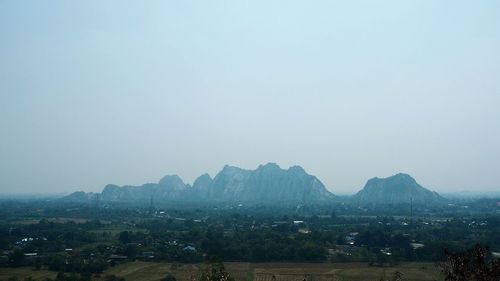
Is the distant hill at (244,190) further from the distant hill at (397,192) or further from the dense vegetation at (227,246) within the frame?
the dense vegetation at (227,246)

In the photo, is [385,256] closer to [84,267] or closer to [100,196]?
[84,267]

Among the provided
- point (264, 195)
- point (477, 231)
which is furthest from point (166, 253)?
point (264, 195)

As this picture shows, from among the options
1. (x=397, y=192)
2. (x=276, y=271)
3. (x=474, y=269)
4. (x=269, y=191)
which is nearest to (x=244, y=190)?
(x=269, y=191)

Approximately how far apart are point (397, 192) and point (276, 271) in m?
119

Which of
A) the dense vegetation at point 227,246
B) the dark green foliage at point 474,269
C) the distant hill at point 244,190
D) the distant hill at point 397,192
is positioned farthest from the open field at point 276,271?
the distant hill at point 244,190

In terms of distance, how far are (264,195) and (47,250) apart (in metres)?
128

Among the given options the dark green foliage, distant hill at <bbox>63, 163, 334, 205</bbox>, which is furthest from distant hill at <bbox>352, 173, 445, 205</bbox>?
the dark green foliage

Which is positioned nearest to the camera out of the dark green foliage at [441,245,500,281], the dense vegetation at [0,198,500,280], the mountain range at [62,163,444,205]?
the dark green foliage at [441,245,500,281]

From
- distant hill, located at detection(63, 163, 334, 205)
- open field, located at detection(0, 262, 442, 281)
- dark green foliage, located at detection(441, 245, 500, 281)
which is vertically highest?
distant hill, located at detection(63, 163, 334, 205)

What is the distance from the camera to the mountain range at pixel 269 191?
146 m

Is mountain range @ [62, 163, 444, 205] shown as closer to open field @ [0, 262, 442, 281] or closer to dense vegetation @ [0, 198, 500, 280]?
dense vegetation @ [0, 198, 500, 280]

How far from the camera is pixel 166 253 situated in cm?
4156

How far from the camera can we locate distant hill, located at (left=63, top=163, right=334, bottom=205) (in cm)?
15925

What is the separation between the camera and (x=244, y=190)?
176m
